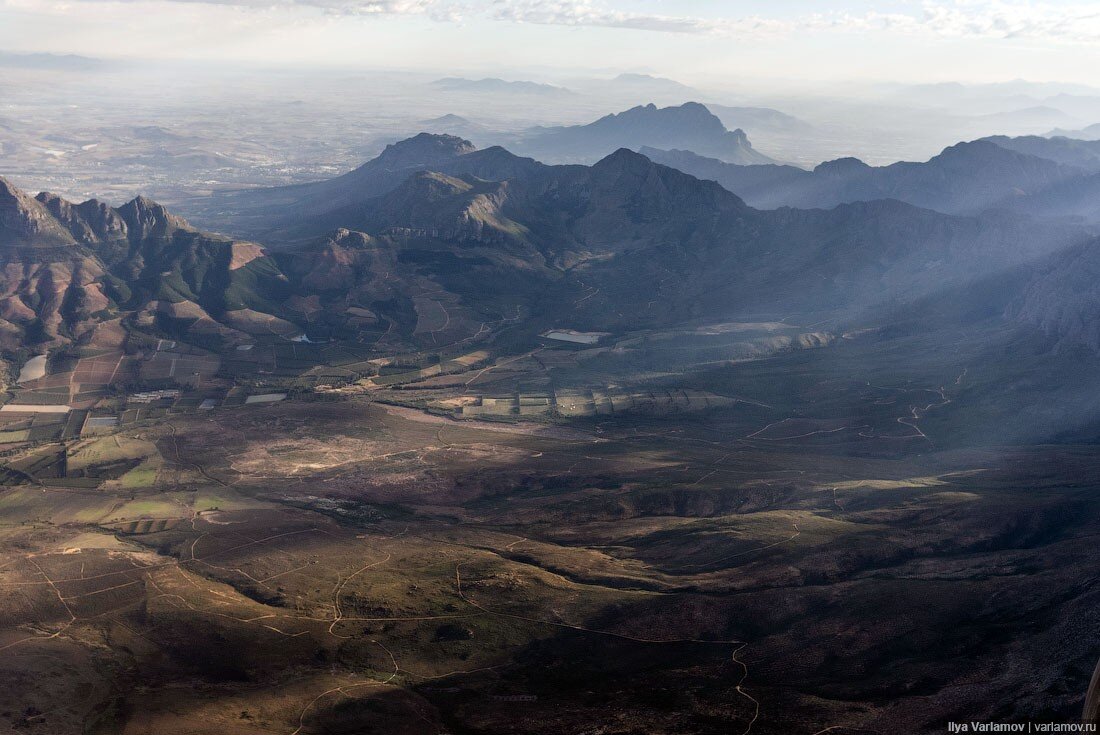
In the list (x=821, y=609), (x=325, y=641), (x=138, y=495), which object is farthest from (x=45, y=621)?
(x=821, y=609)

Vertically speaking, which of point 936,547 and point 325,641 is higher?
point 936,547

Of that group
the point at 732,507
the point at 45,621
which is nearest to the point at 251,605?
the point at 45,621

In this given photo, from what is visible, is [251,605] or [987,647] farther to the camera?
[251,605]

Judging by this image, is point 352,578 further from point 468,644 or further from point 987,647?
point 987,647

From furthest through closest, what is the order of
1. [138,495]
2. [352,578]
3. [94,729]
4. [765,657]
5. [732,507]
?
[138,495] < [732,507] < [352,578] < [765,657] < [94,729]

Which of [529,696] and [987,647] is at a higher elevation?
[987,647]

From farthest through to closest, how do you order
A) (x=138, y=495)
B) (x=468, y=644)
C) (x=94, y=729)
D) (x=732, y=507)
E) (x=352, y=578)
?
1. (x=138, y=495)
2. (x=732, y=507)
3. (x=352, y=578)
4. (x=468, y=644)
5. (x=94, y=729)

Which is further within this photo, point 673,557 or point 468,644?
point 673,557

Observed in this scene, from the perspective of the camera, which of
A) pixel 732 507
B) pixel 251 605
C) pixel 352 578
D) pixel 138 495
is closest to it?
pixel 251 605

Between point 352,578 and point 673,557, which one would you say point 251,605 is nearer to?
point 352,578
